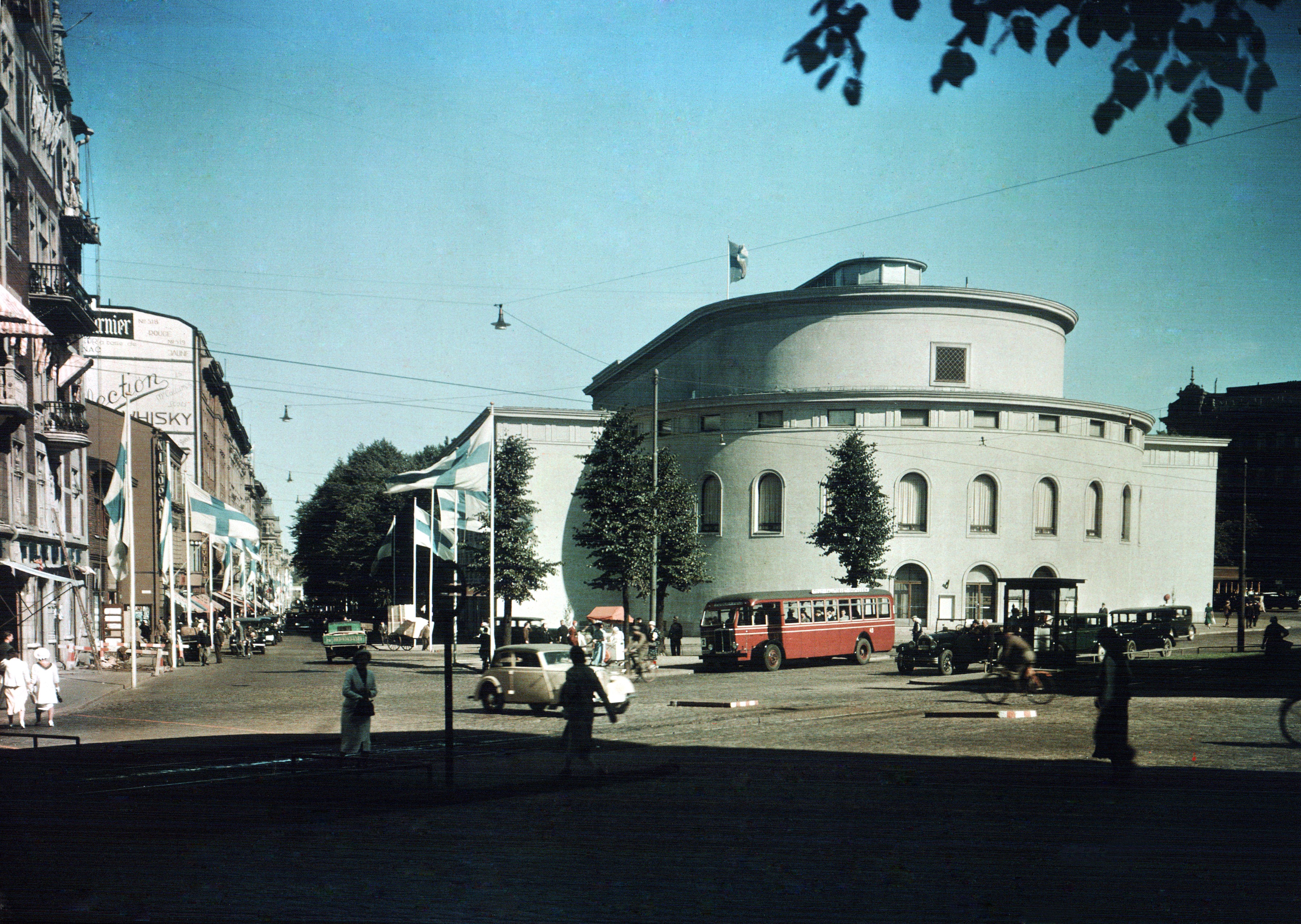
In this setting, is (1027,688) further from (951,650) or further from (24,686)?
(24,686)

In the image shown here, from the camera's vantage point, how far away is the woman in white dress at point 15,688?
1992 cm

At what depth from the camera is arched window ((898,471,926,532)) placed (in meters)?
56.7

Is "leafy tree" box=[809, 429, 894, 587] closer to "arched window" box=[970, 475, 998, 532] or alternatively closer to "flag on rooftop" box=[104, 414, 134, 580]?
"arched window" box=[970, 475, 998, 532]

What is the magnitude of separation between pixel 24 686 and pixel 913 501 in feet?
146

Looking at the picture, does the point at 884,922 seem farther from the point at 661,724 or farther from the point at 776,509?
the point at 776,509

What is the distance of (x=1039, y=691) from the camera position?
23.2 m

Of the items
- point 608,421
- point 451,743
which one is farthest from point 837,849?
point 608,421

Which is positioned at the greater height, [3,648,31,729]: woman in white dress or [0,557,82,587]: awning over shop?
[0,557,82,587]: awning over shop

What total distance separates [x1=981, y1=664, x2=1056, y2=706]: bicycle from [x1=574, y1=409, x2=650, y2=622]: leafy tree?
22874 mm

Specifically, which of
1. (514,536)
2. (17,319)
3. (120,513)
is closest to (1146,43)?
(17,319)

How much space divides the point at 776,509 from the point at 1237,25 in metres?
53.4

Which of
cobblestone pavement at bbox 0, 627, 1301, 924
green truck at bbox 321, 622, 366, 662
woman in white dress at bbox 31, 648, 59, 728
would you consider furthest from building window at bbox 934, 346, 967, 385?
woman in white dress at bbox 31, 648, 59, 728

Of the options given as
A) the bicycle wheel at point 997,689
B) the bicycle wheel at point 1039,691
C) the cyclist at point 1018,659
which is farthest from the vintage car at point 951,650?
the cyclist at point 1018,659

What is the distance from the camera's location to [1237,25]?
489cm
